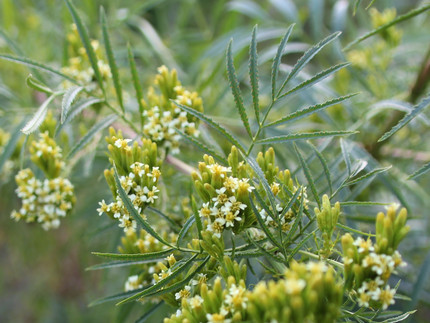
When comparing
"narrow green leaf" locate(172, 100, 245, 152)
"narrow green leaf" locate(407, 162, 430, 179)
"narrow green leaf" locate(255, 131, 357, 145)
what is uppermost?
"narrow green leaf" locate(172, 100, 245, 152)

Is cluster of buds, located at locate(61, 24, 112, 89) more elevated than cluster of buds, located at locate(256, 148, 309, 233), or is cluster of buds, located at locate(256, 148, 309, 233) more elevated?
cluster of buds, located at locate(61, 24, 112, 89)

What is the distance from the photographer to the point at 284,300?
0.45m

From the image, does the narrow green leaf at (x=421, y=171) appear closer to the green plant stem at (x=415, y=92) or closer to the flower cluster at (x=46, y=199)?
the green plant stem at (x=415, y=92)

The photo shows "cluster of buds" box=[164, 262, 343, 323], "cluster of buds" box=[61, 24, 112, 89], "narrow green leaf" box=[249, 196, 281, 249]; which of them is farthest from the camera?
"cluster of buds" box=[61, 24, 112, 89]

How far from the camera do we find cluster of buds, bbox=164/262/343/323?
0.45m

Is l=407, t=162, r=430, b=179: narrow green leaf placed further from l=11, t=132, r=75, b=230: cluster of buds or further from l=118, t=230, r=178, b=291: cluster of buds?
l=11, t=132, r=75, b=230: cluster of buds

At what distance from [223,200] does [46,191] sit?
38 centimetres

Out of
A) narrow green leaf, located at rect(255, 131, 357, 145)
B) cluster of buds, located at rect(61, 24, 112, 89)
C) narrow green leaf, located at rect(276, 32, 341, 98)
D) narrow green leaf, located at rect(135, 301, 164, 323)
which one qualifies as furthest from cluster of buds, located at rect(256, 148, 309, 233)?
cluster of buds, located at rect(61, 24, 112, 89)

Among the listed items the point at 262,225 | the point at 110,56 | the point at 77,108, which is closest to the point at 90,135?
the point at 77,108

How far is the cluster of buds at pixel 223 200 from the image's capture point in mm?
610

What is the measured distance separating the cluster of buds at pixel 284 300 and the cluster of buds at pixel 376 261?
56 mm

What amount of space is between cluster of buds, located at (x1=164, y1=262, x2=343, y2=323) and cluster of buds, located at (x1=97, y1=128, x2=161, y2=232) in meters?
0.17

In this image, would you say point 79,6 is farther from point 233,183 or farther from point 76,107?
point 233,183

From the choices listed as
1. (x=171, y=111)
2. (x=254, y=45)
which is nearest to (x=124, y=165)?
(x=171, y=111)
